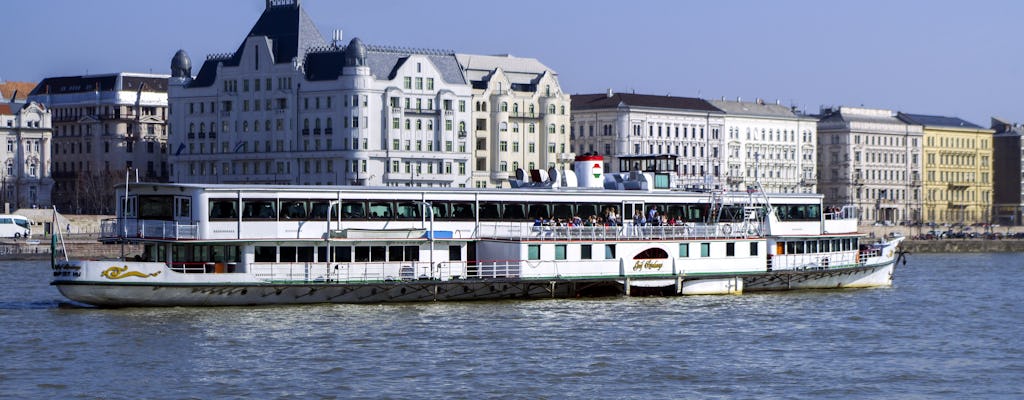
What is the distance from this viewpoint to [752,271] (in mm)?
62094

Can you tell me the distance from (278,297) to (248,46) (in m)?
84.3

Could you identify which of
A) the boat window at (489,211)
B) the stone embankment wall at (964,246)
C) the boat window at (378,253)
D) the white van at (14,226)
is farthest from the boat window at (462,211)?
the stone embankment wall at (964,246)

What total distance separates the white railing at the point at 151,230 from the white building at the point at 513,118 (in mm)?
86154

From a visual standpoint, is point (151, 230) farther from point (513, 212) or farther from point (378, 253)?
point (513, 212)

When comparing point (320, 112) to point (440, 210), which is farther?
point (320, 112)

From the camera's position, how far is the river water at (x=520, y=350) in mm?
39094

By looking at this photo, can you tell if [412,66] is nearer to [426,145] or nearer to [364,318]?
[426,145]

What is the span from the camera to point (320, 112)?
434 ft

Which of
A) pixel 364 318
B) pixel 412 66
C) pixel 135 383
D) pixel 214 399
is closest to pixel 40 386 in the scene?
pixel 135 383

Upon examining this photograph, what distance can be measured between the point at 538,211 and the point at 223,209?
36.8 ft

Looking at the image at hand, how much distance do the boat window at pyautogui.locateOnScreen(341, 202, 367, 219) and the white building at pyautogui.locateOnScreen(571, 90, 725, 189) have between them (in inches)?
3868

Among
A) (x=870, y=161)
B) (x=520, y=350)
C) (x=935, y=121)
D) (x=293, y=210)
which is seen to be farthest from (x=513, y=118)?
(x=520, y=350)

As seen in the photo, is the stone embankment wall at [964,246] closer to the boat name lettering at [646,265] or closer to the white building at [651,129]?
the white building at [651,129]

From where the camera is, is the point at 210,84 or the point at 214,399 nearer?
the point at 214,399
